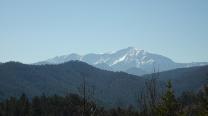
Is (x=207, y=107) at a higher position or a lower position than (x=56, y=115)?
higher

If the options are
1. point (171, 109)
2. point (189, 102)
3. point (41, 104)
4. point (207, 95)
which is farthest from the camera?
point (189, 102)

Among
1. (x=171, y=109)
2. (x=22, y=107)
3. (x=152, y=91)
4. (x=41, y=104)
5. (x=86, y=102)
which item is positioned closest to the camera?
(x=86, y=102)

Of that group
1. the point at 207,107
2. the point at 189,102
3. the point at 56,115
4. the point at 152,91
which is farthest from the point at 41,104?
the point at 152,91

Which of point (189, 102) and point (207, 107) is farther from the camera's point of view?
point (189, 102)

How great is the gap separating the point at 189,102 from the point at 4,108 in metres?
96.8

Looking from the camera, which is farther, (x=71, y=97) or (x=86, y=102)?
(x=71, y=97)

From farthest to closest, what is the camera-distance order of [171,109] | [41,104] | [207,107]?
1. [41,104]
2. [207,107]
3. [171,109]

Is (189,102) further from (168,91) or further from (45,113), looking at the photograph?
(168,91)

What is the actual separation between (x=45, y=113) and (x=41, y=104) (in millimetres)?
9281

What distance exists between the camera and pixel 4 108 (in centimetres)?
12988

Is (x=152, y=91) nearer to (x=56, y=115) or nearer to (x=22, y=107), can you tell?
(x=22, y=107)

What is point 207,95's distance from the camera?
54.8 meters

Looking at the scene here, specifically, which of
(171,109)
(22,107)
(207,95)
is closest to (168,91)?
(171,109)

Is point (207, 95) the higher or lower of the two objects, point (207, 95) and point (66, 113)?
the higher
